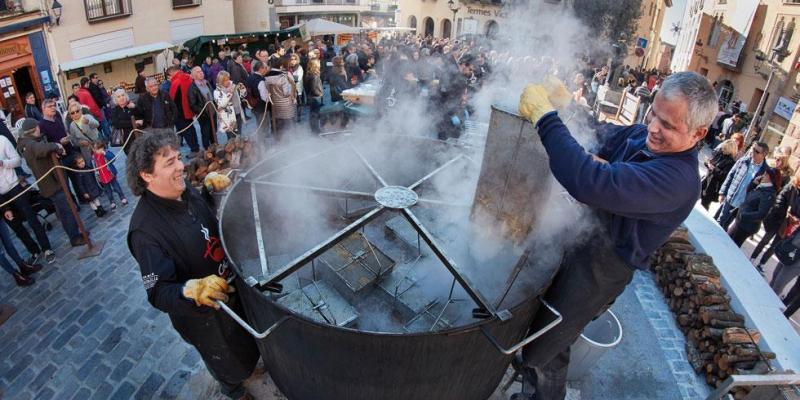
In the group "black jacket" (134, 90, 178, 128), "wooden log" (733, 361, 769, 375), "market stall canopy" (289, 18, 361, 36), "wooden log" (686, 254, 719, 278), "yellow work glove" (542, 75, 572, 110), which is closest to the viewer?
"yellow work glove" (542, 75, 572, 110)

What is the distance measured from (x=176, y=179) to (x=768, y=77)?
18647 millimetres

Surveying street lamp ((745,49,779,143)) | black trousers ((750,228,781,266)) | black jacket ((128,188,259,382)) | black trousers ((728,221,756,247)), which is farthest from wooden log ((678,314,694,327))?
street lamp ((745,49,779,143))

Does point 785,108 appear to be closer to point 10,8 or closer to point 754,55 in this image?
point 754,55

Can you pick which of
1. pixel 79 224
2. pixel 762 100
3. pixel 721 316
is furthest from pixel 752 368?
pixel 762 100

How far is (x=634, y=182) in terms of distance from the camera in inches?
70.7

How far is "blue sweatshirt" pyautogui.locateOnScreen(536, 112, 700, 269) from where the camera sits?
1785mm

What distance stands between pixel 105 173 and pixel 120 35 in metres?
11.2

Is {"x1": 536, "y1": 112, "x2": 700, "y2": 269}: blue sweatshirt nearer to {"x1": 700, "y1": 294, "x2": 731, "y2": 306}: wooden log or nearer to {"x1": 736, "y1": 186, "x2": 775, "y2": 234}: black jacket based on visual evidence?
{"x1": 700, "y1": 294, "x2": 731, "y2": 306}: wooden log

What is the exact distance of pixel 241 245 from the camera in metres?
3.43

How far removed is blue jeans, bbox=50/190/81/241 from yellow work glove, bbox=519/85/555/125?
5753mm

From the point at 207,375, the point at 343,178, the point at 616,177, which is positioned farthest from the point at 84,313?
the point at 616,177

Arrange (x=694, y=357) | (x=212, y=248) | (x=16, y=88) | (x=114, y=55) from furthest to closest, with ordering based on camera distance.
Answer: (x=114, y=55) < (x=16, y=88) < (x=694, y=357) < (x=212, y=248)

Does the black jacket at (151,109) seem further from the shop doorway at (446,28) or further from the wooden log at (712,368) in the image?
the shop doorway at (446,28)

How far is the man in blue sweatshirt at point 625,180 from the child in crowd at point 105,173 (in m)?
6.08
